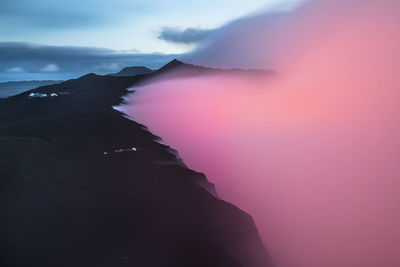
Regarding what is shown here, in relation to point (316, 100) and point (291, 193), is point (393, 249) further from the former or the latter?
point (316, 100)

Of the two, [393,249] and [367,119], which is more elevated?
[367,119]

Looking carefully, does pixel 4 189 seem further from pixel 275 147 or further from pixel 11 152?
pixel 275 147

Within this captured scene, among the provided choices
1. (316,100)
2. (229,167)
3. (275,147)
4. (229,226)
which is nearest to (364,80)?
(316,100)

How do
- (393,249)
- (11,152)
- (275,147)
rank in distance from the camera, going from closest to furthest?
1. (393,249)
2. (11,152)
3. (275,147)

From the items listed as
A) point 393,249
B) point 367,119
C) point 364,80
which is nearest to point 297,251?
point 393,249

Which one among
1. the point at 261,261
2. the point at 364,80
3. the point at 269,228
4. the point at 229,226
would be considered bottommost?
the point at 269,228

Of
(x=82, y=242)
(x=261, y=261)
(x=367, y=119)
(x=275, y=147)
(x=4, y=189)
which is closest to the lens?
(x=82, y=242)

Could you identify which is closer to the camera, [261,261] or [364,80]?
[261,261]
